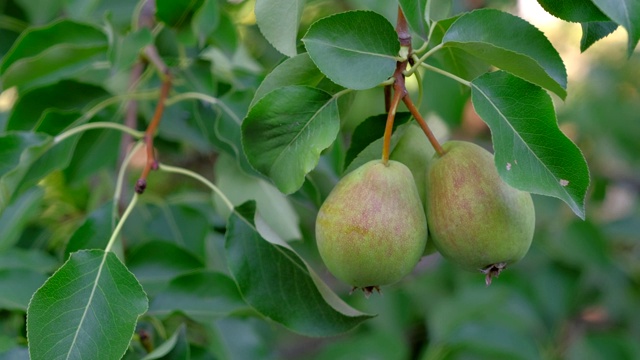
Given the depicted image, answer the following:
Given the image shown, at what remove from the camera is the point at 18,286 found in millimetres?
899

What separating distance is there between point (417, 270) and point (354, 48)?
1.49 m

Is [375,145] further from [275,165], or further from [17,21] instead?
[17,21]

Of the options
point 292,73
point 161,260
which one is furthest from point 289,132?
point 161,260

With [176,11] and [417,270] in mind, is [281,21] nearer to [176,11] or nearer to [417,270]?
[176,11]

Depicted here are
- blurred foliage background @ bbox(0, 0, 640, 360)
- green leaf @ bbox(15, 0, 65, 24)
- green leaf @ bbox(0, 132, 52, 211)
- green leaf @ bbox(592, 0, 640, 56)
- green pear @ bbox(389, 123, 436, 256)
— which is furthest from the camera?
green leaf @ bbox(15, 0, 65, 24)

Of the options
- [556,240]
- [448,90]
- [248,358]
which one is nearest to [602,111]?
[556,240]

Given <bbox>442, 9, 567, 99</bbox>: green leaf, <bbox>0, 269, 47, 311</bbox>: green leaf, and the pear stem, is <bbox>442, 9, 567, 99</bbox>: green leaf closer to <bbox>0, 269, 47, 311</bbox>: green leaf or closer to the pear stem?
the pear stem

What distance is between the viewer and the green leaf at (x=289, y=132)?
650 mm

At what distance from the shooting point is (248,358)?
1064 mm

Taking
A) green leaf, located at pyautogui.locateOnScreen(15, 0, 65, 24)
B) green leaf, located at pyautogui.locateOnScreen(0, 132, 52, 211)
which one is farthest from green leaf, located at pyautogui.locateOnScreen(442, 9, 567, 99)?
green leaf, located at pyautogui.locateOnScreen(15, 0, 65, 24)

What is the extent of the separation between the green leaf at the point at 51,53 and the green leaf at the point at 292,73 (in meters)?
0.40

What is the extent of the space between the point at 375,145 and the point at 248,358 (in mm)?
469

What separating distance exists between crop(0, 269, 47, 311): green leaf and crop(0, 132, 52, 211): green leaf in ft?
0.31

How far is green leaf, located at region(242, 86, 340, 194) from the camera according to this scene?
0.65 m
